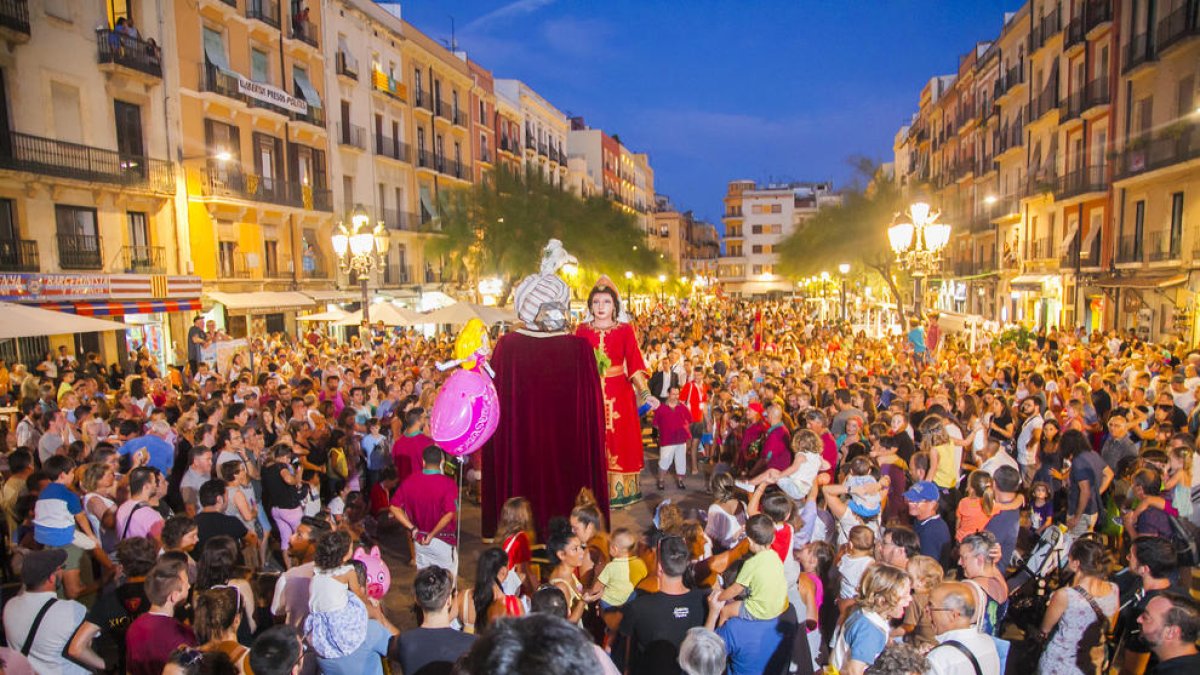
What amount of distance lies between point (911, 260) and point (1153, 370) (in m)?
3.76

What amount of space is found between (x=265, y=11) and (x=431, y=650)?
82.8 feet

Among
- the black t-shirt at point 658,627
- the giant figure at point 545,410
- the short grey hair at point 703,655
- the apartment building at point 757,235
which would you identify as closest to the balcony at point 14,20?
the giant figure at point 545,410

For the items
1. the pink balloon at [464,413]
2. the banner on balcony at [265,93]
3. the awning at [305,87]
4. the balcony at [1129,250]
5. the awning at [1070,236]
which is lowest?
the pink balloon at [464,413]

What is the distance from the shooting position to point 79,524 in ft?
17.1

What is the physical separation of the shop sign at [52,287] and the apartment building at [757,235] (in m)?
64.9

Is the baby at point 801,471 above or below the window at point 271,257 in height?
below

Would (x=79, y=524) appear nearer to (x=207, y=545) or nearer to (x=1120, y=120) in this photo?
(x=207, y=545)

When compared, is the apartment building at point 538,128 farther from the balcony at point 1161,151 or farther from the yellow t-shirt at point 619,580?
the yellow t-shirt at point 619,580

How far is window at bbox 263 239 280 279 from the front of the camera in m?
23.7

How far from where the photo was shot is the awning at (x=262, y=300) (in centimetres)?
2102

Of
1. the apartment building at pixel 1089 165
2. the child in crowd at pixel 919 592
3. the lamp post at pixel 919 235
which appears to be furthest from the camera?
the apartment building at pixel 1089 165

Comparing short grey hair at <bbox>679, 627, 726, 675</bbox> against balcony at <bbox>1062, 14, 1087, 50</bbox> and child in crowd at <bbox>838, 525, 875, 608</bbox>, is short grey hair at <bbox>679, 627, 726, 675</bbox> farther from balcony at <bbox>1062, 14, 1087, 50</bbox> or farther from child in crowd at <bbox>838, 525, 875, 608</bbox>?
balcony at <bbox>1062, 14, 1087, 50</bbox>

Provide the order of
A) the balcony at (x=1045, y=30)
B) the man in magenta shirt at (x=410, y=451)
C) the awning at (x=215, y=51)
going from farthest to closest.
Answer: the balcony at (x=1045, y=30), the awning at (x=215, y=51), the man in magenta shirt at (x=410, y=451)

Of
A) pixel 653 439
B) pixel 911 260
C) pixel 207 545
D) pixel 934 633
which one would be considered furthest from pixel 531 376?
pixel 911 260
